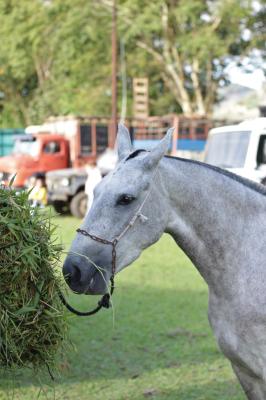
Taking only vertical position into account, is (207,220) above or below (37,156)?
above

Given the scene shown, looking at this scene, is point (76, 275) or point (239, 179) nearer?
point (76, 275)

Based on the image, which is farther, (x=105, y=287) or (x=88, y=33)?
(x=88, y=33)

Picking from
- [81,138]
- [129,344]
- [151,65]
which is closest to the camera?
[129,344]

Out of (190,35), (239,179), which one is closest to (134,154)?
(239,179)

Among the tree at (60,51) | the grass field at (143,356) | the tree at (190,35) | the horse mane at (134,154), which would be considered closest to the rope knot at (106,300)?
the grass field at (143,356)

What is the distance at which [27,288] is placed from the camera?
3.15m

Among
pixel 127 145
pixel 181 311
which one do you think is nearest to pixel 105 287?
pixel 127 145

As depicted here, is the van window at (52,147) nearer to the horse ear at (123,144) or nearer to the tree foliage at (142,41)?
the tree foliage at (142,41)

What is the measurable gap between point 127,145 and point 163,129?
19203 mm

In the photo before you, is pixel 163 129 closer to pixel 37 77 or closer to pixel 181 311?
pixel 181 311

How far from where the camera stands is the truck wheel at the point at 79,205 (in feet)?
59.6

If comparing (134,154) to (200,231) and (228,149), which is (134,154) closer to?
(200,231)

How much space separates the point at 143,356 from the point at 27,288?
3374mm

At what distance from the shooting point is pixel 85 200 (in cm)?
1834
